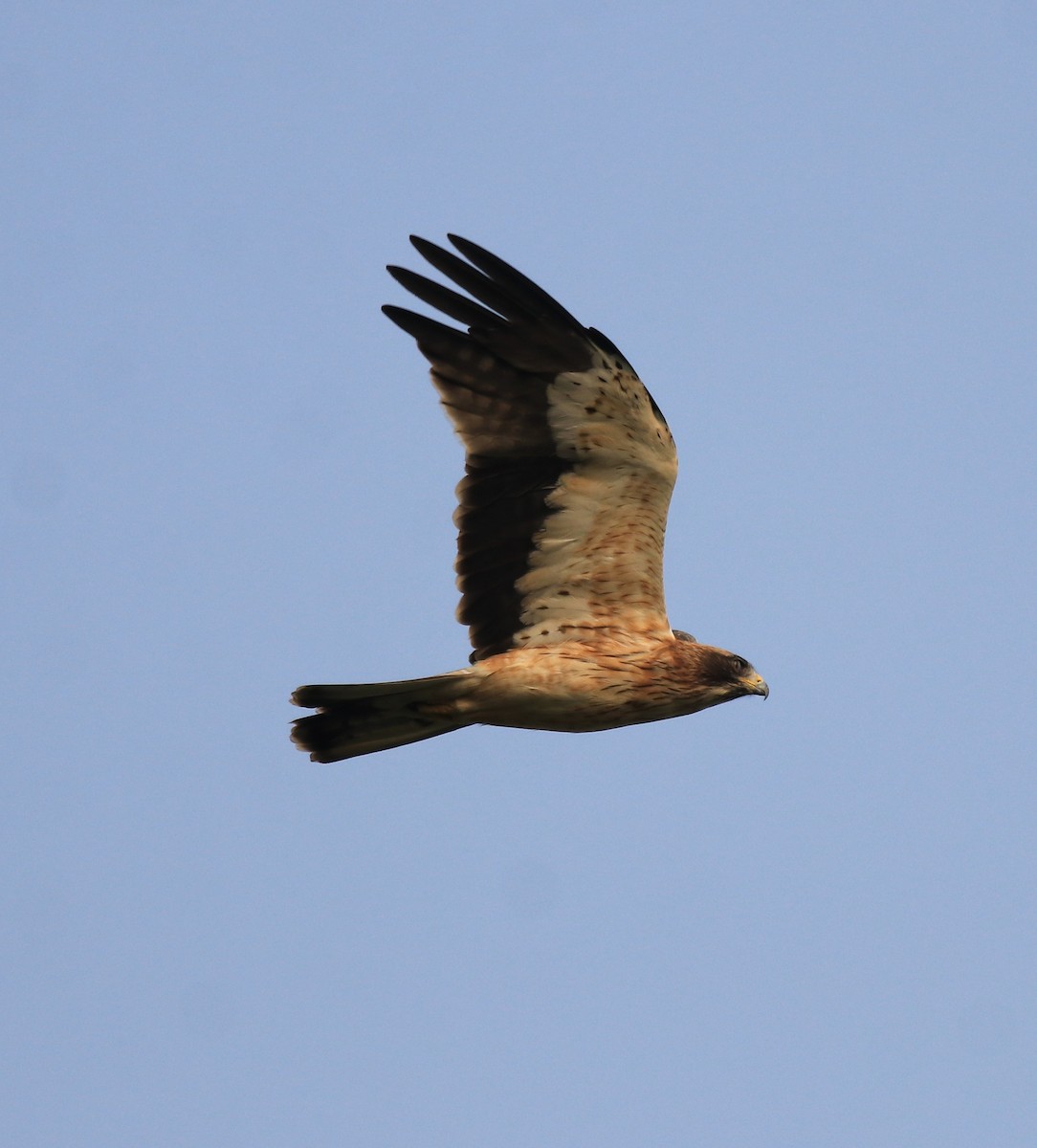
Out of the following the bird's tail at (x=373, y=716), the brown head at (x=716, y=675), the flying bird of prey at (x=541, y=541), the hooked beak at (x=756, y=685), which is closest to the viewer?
the bird's tail at (x=373, y=716)

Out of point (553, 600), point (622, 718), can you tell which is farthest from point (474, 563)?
point (622, 718)

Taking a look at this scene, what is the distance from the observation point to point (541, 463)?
1071 centimetres

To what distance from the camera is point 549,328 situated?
34.7ft

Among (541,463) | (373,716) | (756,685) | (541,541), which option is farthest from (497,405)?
(756,685)

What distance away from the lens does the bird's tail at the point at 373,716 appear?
34.0ft

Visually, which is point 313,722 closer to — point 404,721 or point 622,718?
point 404,721

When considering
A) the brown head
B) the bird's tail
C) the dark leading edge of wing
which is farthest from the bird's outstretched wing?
the bird's tail

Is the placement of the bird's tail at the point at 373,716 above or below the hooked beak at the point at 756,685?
below

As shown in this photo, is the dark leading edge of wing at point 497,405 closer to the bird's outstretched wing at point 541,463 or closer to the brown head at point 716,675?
the bird's outstretched wing at point 541,463

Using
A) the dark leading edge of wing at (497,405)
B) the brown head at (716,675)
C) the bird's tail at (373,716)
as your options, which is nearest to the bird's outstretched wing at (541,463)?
the dark leading edge of wing at (497,405)

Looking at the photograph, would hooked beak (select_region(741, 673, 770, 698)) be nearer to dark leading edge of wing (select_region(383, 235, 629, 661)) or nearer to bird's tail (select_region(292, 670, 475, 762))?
dark leading edge of wing (select_region(383, 235, 629, 661))

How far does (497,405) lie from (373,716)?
183cm

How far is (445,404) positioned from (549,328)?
0.70 metres

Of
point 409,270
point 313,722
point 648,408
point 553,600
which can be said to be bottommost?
point 313,722
